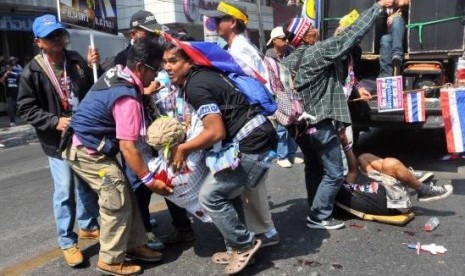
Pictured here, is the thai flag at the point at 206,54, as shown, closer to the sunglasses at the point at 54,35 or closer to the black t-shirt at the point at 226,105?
the black t-shirt at the point at 226,105

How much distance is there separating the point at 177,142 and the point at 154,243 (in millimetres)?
1072

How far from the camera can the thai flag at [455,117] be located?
489 centimetres

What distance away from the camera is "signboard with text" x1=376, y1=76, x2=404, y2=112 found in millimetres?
5234

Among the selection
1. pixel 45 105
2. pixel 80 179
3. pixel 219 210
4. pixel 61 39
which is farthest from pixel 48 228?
pixel 219 210

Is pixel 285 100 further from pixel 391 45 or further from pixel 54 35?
pixel 391 45

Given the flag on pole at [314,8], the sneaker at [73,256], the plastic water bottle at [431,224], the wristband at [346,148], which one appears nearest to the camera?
the sneaker at [73,256]

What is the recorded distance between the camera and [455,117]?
16.1ft

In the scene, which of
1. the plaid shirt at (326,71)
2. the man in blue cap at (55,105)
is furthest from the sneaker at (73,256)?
the plaid shirt at (326,71)

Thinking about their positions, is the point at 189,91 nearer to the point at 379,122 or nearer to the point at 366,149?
the point at 379,122

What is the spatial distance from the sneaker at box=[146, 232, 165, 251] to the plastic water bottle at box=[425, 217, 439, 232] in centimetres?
207

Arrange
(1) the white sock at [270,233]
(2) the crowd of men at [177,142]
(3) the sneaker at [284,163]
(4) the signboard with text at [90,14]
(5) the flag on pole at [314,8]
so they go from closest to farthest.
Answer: (2) the crowd of men at [177,142] → (1) the white sock at [270,233] → (4) the signboard with text at [90,14] → (3) the sneaker at [284,163] → (5) the flag on pole at [314,8]

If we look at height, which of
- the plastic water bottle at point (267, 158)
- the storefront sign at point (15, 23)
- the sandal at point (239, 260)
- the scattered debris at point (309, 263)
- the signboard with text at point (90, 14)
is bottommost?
the scattered debris at point (309, 263)

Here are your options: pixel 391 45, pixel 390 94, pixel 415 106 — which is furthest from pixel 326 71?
pixel 391 45

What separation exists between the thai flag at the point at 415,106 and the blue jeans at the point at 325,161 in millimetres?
1709
